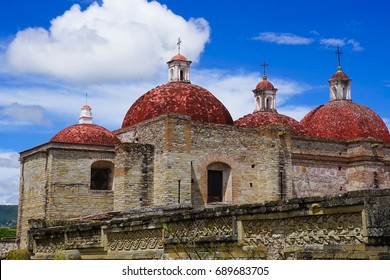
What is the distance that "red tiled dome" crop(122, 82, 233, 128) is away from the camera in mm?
26578

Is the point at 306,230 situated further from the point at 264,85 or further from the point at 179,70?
the point at 264,85

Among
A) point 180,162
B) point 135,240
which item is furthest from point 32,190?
point 135,240

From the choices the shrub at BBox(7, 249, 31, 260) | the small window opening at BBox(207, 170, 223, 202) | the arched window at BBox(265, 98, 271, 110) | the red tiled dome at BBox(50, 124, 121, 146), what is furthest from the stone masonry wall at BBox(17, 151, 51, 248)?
the arched window at BBox(265, 98, 271, 110)

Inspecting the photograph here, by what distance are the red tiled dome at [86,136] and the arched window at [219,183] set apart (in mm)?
4251

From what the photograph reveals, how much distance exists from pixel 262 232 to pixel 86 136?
17.2 meters

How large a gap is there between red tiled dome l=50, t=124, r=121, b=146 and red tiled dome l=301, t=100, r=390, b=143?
12.2 m

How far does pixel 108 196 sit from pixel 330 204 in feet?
57.9

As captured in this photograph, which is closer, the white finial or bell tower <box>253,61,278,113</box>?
the white finial

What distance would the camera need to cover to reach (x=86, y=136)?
974 inches

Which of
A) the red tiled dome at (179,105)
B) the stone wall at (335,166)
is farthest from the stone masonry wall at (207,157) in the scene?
the stone wall at (335,166)

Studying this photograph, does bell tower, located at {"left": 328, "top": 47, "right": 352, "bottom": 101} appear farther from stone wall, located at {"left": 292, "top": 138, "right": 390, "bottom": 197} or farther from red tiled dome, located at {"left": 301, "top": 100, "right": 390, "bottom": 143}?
stone wall, located at {"left": 292, "top": 138, "right": 390, "bottom": 197}

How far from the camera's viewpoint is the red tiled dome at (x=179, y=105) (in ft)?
87.2

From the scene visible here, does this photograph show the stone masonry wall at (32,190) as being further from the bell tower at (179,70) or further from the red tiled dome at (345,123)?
Result: the red tiled dome at (345,123)
